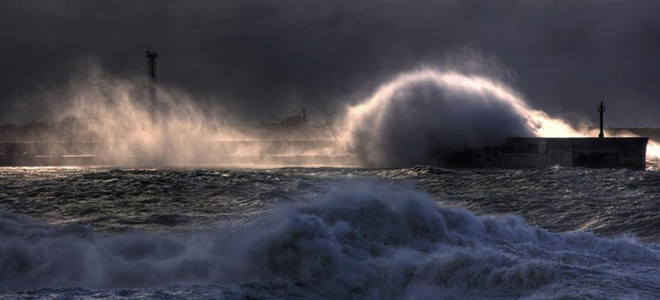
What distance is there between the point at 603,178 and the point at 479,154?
25316mm

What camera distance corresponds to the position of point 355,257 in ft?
29.8

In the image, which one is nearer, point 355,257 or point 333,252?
point 333,252

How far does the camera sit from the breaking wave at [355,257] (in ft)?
26.5

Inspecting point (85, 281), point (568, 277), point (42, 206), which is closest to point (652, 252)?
point (568, 277)

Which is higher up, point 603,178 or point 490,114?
point 490,114

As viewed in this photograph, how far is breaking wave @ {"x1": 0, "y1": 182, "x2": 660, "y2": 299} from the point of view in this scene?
318 inches

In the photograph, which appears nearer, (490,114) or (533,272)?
(533,272)

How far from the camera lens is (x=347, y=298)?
8.01 m

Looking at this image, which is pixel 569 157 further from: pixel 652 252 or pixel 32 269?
pixel 32 269

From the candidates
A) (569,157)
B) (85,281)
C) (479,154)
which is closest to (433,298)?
(85,281)

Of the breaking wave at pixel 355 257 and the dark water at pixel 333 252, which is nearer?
the dark water at pixel 333 252

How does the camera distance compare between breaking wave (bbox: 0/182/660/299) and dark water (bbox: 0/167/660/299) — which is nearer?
dark water (bbox: 0/167/660/299)

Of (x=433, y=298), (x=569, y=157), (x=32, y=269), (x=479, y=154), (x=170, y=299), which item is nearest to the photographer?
(x=170, y=299)

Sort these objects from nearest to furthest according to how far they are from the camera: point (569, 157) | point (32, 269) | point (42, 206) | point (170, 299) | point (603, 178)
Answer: point (170, 299) < point (32, 269) < point (42, 206) < point (603, 178) < point (569, 157)
